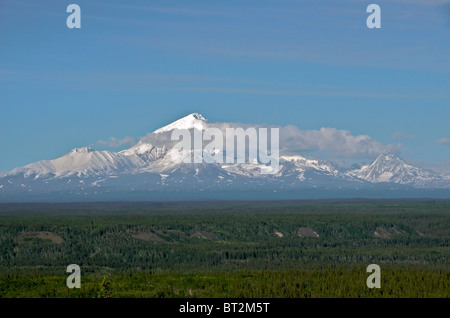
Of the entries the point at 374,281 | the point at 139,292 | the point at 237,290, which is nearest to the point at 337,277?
the point at 374,281

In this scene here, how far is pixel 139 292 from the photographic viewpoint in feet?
524

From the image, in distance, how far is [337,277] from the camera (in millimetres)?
168375

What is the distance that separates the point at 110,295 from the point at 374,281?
4615cm

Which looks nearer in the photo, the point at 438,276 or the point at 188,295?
the point at 188,295

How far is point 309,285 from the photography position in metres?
161
